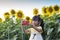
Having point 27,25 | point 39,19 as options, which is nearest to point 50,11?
point 39,19

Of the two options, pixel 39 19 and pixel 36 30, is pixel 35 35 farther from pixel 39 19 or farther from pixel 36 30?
pixel 39 19

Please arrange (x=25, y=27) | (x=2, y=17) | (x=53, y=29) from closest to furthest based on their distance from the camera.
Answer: (x=53, y=29)
(x=25, y=27)
(x=2, y=17)

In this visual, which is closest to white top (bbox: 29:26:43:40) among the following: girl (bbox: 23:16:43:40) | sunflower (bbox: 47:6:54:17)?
girl (bbox: 23:16:43:40)

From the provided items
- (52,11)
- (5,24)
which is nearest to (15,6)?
(5,24)

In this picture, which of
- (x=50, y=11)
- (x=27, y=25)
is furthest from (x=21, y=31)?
(x=50, y=11)

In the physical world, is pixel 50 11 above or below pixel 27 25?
above

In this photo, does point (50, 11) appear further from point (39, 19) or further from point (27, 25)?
point (27, 25)

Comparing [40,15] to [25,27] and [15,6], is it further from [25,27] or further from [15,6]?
[15,6]

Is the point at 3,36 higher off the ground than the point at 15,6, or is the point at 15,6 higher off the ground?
the point at 15,6

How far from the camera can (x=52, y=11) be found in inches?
72.6

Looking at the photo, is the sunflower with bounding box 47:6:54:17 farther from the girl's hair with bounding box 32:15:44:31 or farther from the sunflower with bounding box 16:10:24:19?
Answer: the sunflower with bounding box 16:10:24:19

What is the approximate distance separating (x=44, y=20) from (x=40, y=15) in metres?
0.06

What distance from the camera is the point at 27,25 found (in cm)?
187

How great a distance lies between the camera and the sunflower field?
177 centimetres
